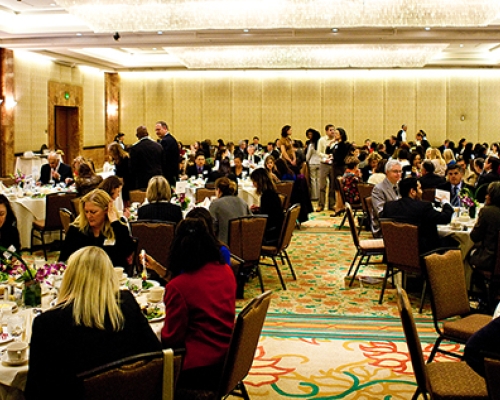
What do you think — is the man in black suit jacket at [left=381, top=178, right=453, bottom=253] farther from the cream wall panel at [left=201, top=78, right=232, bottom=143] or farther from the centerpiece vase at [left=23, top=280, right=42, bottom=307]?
the cream wall panel at [left=201, top=78, right=232, bottom=143]

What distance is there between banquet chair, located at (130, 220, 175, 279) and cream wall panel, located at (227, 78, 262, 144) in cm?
1567

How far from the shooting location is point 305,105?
68.3 feet

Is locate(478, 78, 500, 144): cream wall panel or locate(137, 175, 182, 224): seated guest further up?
locate(478, 78, 500, 144): cream wall panel

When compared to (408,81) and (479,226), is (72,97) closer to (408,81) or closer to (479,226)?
(408,81)

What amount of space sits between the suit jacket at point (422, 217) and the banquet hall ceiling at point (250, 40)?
6859 mm

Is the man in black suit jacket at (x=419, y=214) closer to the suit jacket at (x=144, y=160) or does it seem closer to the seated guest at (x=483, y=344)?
the seated guest at (x=483, y=344)

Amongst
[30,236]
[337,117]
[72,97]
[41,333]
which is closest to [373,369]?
[41,333]

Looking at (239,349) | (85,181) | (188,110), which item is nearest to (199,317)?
(239,349)

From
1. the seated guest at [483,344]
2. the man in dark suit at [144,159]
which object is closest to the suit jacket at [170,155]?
the man in dark suit at [144,159]

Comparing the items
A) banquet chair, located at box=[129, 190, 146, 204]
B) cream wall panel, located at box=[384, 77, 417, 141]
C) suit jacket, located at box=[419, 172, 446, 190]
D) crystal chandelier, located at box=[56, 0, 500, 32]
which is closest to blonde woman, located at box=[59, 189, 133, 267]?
banquet chair, located at box=[129, 190, 146, 204]

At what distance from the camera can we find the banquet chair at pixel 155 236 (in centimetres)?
555

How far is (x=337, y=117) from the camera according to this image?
2083cm

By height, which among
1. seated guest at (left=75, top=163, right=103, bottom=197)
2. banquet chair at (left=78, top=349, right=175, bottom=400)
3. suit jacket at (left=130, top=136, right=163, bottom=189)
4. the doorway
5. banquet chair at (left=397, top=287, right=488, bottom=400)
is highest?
the doorway

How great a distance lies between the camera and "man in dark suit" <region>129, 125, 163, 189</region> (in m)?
9.27
